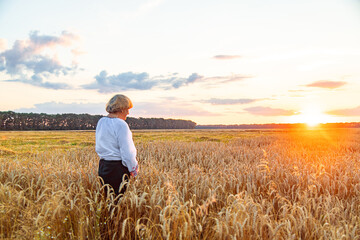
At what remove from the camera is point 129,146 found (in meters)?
4.22

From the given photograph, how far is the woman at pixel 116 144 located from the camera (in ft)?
13.8

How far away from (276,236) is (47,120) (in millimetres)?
81759

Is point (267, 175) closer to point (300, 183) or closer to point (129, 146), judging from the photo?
point (300, 183)

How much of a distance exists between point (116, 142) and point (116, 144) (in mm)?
39

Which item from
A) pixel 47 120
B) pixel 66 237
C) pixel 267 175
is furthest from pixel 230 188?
pixel 47 120

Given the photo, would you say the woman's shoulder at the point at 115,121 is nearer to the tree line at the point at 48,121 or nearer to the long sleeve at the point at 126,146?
the long sleeve at the point at 126,146

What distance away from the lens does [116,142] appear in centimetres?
434

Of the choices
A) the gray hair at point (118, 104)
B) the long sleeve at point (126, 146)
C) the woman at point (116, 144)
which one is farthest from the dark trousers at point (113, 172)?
the gray hair at point (118, 104)

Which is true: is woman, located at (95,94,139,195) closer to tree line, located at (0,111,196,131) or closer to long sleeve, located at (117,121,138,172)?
long sleeve, located at (117,121,138,172)

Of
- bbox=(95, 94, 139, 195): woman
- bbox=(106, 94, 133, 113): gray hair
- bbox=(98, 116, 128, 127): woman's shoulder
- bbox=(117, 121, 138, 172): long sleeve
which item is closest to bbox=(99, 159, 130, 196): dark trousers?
bbox=(95, 94, 139, 195): woman

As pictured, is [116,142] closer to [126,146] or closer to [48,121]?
[126,146]

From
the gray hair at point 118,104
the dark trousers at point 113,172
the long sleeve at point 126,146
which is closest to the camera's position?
the long sleeve at point 126,146

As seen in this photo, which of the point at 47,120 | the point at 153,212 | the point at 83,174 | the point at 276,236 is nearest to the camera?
the point at 276,236

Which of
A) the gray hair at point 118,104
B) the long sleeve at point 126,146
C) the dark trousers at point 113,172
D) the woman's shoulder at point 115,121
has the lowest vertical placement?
the dark trousers at point 113,172
